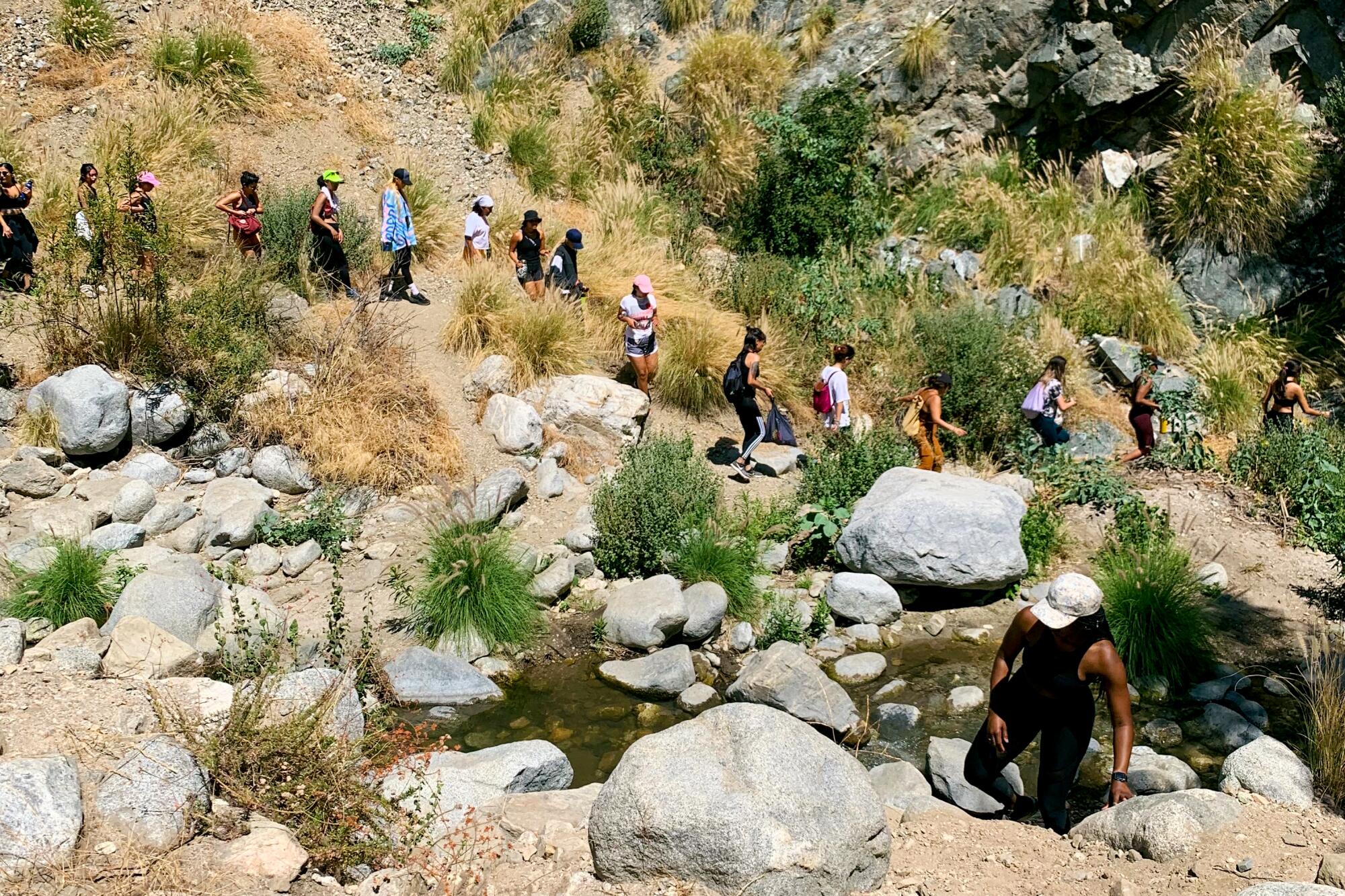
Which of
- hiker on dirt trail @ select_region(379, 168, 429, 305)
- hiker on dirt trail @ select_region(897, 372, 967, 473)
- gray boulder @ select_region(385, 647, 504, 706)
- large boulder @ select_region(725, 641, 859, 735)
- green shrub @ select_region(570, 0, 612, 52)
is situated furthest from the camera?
green shrub @ select_region(570, 0, 612, 52)

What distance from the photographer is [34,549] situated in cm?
762

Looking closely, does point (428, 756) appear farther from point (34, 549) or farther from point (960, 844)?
point (34, 549)

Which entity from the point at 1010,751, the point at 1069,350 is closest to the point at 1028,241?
the point at 1069,350

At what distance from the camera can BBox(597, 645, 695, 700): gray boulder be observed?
7.32 metres

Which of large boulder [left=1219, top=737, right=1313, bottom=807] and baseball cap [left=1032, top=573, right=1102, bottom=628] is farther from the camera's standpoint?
large boulder [left=1219, top=737, right=1313, bottom=807]

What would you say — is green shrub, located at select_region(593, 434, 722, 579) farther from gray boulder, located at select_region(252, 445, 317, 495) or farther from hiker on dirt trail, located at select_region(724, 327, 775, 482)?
gray boulder, located at select_region(252, 445, 317, 495)

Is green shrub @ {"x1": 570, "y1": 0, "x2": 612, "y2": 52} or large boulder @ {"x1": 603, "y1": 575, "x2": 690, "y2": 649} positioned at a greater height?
green shrub @ {"x1": 570, "y1": 0, "x2": 612, "y2": 52}

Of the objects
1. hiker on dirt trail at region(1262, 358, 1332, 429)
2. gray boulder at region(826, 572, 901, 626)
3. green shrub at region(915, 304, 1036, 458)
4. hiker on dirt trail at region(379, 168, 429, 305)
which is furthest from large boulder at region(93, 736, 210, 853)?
hiker on dirt trail at region(1262, 358, 1332, 429)

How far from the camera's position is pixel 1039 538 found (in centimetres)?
902

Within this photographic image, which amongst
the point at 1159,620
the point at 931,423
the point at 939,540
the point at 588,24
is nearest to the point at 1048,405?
the point at 931,423

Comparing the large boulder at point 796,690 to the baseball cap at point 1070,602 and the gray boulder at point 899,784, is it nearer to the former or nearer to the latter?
the gray boulder at point 899,784

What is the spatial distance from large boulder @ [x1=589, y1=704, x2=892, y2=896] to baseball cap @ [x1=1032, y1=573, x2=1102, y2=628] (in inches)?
43.5

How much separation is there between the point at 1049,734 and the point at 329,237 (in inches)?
340

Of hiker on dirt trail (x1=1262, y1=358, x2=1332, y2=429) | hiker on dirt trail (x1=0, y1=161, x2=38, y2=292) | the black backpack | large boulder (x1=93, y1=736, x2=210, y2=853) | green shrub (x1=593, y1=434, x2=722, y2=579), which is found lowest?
green shrub (x1=593, y1=434, x2=722, y2=579)
